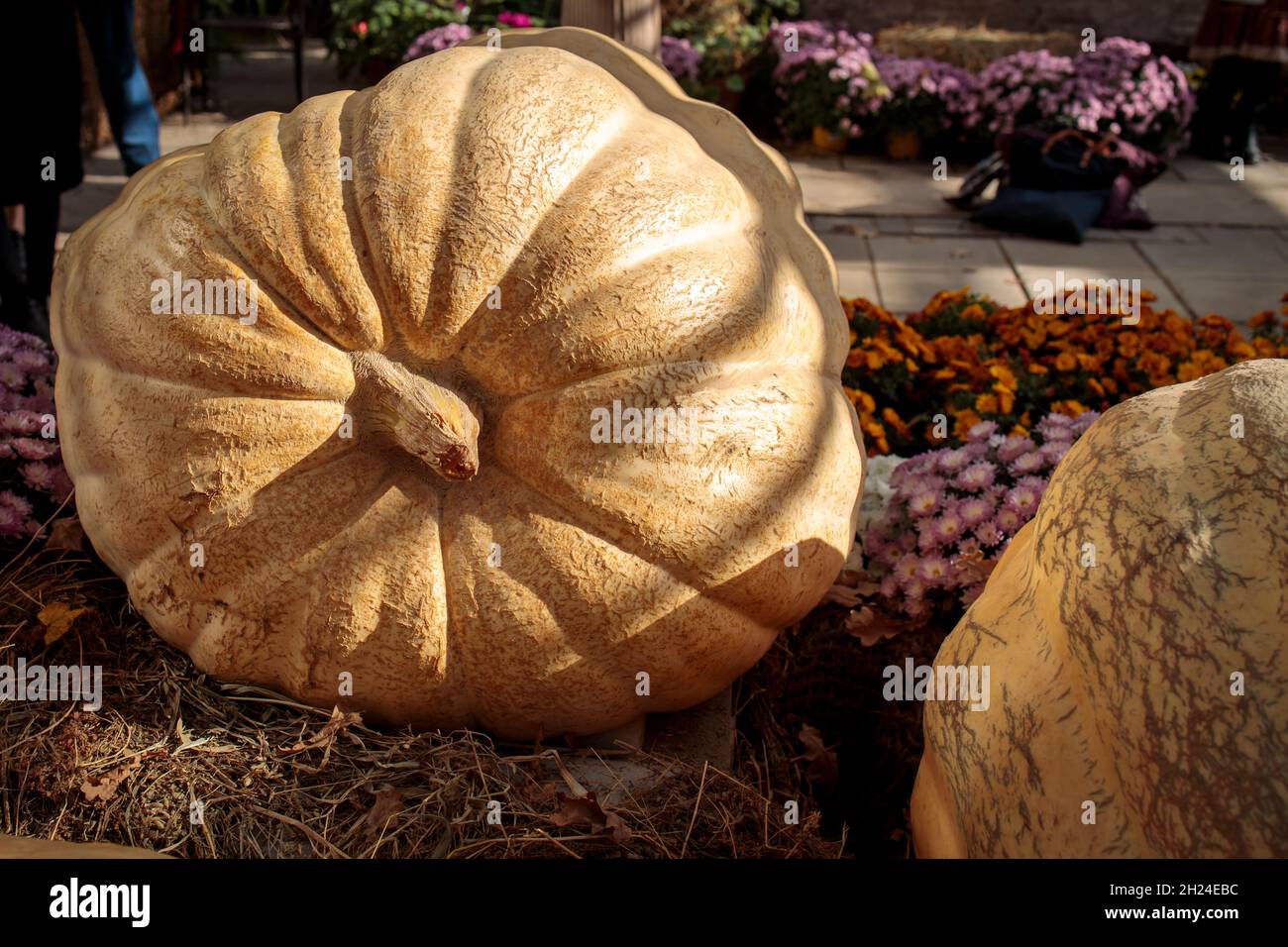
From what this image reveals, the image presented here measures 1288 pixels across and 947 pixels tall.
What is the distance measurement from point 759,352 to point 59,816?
1.45 meters

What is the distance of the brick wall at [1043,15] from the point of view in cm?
1066

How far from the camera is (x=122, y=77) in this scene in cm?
502

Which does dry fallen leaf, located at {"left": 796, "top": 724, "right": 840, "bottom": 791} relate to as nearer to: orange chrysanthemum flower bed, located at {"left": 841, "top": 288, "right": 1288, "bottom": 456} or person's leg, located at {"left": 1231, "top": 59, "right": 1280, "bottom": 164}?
orange chrysanthemum flower bed, located at {"left": 841, "top": 288, "right": 1288, "bottom": 456}

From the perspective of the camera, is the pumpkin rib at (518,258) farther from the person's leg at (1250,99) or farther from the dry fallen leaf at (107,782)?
the person's leg at (1250,99)

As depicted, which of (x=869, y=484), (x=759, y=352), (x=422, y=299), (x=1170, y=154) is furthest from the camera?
(x=1170, y=154)

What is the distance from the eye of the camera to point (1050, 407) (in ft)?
11.6

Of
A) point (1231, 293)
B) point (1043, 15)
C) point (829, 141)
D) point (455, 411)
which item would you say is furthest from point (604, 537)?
point (1043, 15)

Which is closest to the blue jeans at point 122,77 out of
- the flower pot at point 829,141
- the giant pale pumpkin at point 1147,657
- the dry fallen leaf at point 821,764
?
the dry fallen leaf at point 821,764

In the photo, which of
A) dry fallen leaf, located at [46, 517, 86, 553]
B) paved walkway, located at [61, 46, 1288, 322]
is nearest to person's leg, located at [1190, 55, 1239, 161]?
paved walkway, located at [61, 46, 1288, 322]

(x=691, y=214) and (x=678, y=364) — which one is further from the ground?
(x=691, y=214)

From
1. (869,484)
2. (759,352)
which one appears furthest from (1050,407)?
(759,352)

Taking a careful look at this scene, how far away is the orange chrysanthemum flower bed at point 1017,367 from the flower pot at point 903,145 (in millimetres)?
5511

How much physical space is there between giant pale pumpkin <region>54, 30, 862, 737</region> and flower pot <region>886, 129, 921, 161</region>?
23.9ft

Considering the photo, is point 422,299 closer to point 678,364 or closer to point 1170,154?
point 678,364
